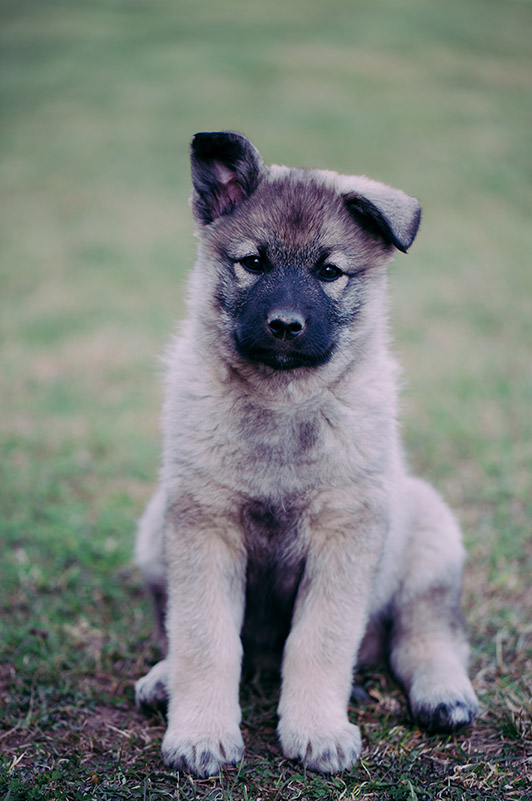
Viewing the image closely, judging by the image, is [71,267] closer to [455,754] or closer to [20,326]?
[20,326]

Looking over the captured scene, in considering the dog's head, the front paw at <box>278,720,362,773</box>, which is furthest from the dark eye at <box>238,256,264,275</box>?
the front paw at <box>278,720,362,773</box>

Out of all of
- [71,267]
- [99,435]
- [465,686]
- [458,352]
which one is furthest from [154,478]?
[71,267]

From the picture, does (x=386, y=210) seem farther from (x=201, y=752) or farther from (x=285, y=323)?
(x=201, y=752)

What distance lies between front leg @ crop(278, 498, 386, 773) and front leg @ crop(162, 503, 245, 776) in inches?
8.2

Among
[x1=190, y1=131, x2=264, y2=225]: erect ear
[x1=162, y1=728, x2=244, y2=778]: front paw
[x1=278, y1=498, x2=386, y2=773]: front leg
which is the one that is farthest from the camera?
[x1=190, y1=131, x2=264, y2=225]: erect ear

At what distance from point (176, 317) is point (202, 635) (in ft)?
19.2

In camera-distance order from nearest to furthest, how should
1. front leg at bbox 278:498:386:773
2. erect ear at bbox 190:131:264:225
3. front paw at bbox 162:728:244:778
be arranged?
1. front paw at bbox 162:728:244:778
2. front leg at bbox 278:498:386:773
3. erect ear at bbox 190:131:264:225

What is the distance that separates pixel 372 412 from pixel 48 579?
1984mm

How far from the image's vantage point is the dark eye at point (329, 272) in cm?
279

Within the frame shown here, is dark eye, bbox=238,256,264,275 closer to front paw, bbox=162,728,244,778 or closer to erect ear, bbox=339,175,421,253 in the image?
erect ear, bbox=339,175,421,253

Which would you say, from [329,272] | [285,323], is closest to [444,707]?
[285,323]

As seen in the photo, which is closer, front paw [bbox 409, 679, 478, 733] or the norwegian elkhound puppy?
the norwegian elkhound puppy

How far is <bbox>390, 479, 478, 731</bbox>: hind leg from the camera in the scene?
281cm

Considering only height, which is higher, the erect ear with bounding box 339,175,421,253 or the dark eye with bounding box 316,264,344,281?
the erect ear with bounding box 339,175,421,253
